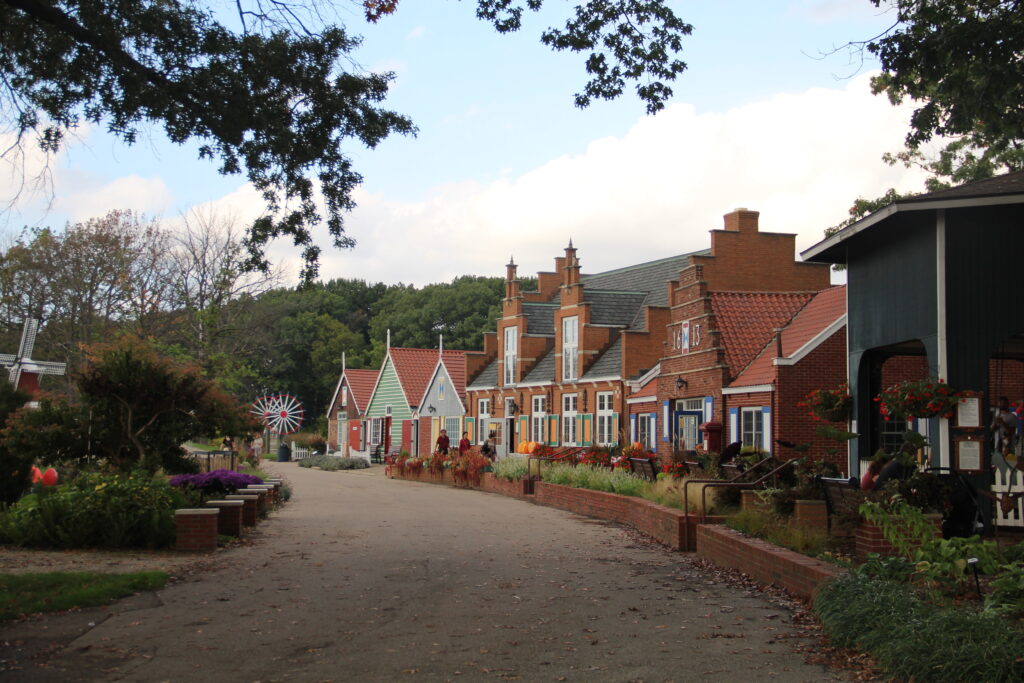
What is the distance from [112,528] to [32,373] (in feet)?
68.2

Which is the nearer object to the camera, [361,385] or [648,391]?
[648,391]

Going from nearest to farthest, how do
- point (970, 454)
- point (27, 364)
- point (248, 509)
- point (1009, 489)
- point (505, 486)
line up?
1. point (970, 454)
2. point (1009, 489)
3. point (248, 509)
4. point (505, 486)
5. point (27, 364)

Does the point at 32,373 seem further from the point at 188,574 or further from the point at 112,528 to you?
the point at 188,574

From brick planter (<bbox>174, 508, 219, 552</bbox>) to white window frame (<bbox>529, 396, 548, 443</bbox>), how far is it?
27424mm

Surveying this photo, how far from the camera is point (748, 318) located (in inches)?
1158

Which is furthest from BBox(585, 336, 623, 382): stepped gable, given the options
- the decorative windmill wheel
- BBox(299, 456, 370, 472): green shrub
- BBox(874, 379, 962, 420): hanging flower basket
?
the decorative windmill wheel

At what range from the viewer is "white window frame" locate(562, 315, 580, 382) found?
40.0 meters

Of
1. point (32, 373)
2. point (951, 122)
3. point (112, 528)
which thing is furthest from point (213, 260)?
point (951, 122)

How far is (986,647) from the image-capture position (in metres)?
6.51

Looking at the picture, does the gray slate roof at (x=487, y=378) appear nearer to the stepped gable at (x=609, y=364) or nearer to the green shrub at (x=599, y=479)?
the stepped gable at (x=609, y=364)

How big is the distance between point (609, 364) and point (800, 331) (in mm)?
11843

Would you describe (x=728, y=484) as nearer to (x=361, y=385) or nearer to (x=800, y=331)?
(x=800, y=331)

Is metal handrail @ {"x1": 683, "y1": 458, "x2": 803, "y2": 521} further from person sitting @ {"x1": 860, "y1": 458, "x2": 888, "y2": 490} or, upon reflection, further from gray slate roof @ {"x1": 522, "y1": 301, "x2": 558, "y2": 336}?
gray slate roof @ {"x1": 522, "y1": 301, "x2": 558, "y2": 336}

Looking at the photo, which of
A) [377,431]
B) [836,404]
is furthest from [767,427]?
[377,431]
